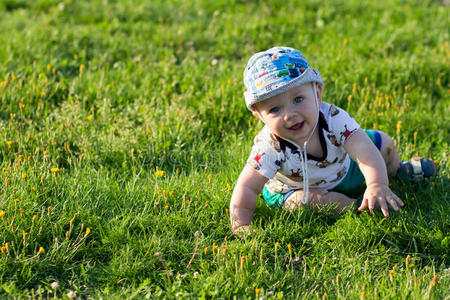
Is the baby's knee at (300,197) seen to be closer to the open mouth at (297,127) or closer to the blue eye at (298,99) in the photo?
the open mouth at (297,127)

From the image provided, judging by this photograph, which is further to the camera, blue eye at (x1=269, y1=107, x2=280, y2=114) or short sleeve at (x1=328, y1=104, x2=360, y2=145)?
short sleeve at (x1=328, y1=104, x2=360, y2=145)

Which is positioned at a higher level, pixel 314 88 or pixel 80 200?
pixel 314 88

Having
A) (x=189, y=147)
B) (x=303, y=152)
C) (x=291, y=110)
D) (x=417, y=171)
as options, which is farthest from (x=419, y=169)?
(x=189, y=147)

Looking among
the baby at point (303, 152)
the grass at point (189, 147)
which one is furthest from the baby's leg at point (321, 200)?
the grass at point (189, 147)

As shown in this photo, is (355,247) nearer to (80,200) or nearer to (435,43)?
(80,200)

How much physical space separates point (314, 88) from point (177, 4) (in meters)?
5.06

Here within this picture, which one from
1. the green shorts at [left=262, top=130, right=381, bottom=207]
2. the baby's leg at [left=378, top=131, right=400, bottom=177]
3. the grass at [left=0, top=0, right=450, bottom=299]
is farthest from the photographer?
the baby's leg at [left=378, top=131, right=400, bottom=177]

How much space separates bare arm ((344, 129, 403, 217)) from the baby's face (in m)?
0.36

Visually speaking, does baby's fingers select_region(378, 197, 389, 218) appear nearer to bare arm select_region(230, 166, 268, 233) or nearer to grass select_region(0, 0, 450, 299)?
grass select_region(0, 0, 450, 299)

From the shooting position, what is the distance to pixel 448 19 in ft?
22.9

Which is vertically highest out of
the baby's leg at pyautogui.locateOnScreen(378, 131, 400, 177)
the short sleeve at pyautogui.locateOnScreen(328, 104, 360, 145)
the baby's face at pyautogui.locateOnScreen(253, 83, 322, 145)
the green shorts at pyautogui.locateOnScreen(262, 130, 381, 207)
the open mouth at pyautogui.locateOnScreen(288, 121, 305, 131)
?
the baby's face at pyautogui.locateOnScreen(253, 83, 322, 145)

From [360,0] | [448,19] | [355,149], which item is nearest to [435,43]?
[448,19]

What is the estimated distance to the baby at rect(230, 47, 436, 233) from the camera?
10.5ft

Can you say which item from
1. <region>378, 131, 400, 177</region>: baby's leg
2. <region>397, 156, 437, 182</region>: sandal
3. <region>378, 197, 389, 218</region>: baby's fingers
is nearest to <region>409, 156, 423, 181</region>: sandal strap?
<region>397, 156, 437, 182</region>: sandal
